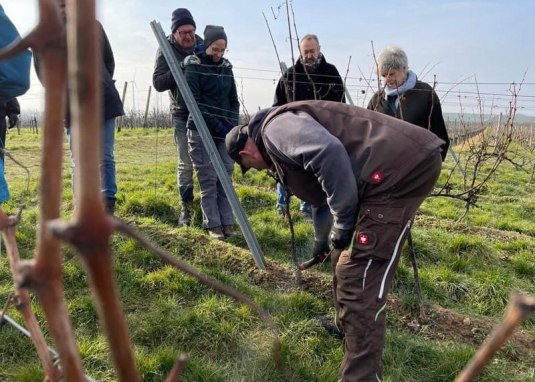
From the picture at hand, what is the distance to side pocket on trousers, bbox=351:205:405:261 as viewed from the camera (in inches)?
94.0

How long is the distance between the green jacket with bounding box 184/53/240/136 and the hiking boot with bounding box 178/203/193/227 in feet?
3.10

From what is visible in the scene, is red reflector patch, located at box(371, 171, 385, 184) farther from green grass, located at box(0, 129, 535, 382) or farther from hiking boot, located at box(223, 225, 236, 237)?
hiking boot, located at box(223, 225, 236, 237)

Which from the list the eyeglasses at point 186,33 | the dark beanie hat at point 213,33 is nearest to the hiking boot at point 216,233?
the dark beanie hat at point 213,33

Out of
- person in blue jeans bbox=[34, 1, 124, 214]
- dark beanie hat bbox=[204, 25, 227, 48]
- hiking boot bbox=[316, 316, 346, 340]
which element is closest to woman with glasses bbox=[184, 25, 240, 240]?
dark beanie hat bbox=[204, 25, 227, 48]

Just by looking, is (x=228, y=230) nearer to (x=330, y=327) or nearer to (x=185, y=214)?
(x=185, y=214)

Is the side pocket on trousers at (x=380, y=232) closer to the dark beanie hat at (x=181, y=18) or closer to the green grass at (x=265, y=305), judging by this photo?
the green grass at (x=265, y=305)

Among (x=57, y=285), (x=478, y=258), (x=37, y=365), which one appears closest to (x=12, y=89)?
(x=37, y=365)

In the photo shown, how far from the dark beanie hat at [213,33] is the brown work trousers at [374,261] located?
247 cm

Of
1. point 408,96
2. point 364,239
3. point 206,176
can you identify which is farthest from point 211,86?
point 364,239

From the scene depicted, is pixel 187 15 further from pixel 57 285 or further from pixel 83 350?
pixel 57 285

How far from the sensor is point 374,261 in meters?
2.41

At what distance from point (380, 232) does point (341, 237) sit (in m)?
0.23

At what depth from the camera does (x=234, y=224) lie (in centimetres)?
502

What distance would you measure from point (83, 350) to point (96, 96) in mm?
2902
